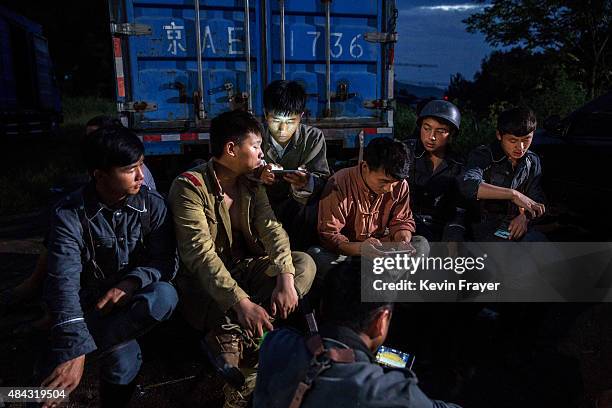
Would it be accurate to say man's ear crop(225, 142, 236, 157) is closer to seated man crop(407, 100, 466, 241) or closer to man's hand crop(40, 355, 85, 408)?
man's hand crop(40, 355, 85, 408)

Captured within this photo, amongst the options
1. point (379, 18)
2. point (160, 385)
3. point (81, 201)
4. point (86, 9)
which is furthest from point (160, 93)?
point (86, 9)

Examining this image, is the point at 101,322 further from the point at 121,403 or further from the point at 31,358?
the point at 31,358

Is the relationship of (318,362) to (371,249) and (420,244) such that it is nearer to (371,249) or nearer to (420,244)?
(371,249)

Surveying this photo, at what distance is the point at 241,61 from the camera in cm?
514

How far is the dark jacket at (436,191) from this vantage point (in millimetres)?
3561

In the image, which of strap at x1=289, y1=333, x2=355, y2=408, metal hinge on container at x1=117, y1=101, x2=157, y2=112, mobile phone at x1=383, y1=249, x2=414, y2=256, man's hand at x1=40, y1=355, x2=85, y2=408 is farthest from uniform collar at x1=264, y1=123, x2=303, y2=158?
strap at x1=289, y1=333, x2=355, y2=408

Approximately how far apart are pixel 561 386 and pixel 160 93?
Answer: 447 cm

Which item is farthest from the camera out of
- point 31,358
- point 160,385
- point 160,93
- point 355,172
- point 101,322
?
point 160,93

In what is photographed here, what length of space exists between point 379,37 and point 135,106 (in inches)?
113

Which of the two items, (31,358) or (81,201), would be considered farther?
(31,358)

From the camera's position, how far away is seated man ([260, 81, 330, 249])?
11.3 feet

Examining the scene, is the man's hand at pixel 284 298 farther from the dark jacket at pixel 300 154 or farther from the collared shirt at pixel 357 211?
the dark jacket at pixel 300 154

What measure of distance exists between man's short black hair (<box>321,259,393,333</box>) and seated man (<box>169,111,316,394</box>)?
2.09 feet

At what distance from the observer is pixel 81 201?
226 cm
